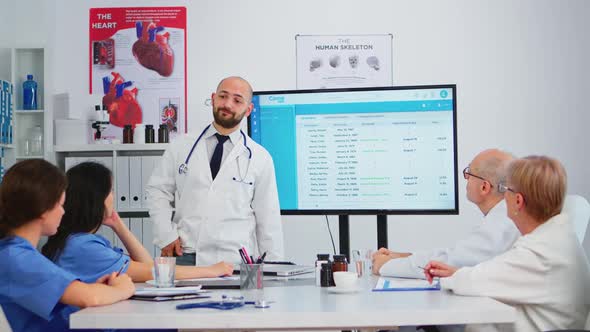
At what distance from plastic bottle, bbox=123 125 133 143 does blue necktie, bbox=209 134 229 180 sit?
4.51 feet

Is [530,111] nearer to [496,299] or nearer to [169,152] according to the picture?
[169,152]

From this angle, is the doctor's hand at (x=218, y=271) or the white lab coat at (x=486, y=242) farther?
the doctor's hand at (x=218, y=271)

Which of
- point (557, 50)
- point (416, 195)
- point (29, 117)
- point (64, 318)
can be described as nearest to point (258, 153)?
point (416, 195)

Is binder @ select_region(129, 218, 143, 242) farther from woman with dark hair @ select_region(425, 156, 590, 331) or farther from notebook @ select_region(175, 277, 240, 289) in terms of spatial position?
woman with dark hair @ select_region(425, 156, 590, 331)

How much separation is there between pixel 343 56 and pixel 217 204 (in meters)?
1.94

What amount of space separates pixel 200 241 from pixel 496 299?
5.74ft

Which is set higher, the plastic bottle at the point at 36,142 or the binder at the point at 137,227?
the plastic bottle at the point at 36,142

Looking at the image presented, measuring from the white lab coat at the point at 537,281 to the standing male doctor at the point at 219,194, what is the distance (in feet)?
5.37

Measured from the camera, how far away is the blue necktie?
11.8ft

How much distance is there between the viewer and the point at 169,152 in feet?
12.0

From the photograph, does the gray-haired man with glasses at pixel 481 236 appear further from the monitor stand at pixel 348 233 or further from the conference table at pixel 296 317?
the monitor stand at pixel 348 233

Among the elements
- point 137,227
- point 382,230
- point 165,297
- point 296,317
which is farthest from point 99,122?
point 296,317

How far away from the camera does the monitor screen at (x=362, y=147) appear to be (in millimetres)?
3629

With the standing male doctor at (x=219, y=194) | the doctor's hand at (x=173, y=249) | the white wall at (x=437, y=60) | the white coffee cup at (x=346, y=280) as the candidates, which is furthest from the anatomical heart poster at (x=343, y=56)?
the white coffee cup at (x=346, y=280)
